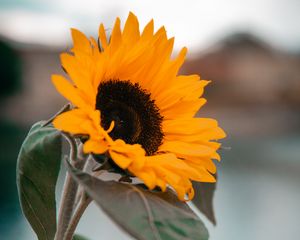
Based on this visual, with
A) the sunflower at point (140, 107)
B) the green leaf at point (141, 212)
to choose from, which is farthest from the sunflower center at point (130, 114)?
the green leaf at point (141, 212)

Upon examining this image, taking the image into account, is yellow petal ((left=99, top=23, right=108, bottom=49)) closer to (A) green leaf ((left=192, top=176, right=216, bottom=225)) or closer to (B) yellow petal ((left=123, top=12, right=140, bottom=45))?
(B) yellow petal ((left=123, top=12, right=140, bottom=45))

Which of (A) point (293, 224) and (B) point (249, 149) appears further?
(B) point (249, 149)

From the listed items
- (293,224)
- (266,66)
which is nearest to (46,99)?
(266,66)

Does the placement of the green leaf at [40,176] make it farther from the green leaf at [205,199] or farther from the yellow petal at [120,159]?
the green leaf at [205,199]

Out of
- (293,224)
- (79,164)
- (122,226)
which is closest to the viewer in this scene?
(122,226)

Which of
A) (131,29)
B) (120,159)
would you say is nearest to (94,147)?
(120,159)

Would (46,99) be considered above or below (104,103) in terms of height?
below

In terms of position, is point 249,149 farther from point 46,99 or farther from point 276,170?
point 46,99
